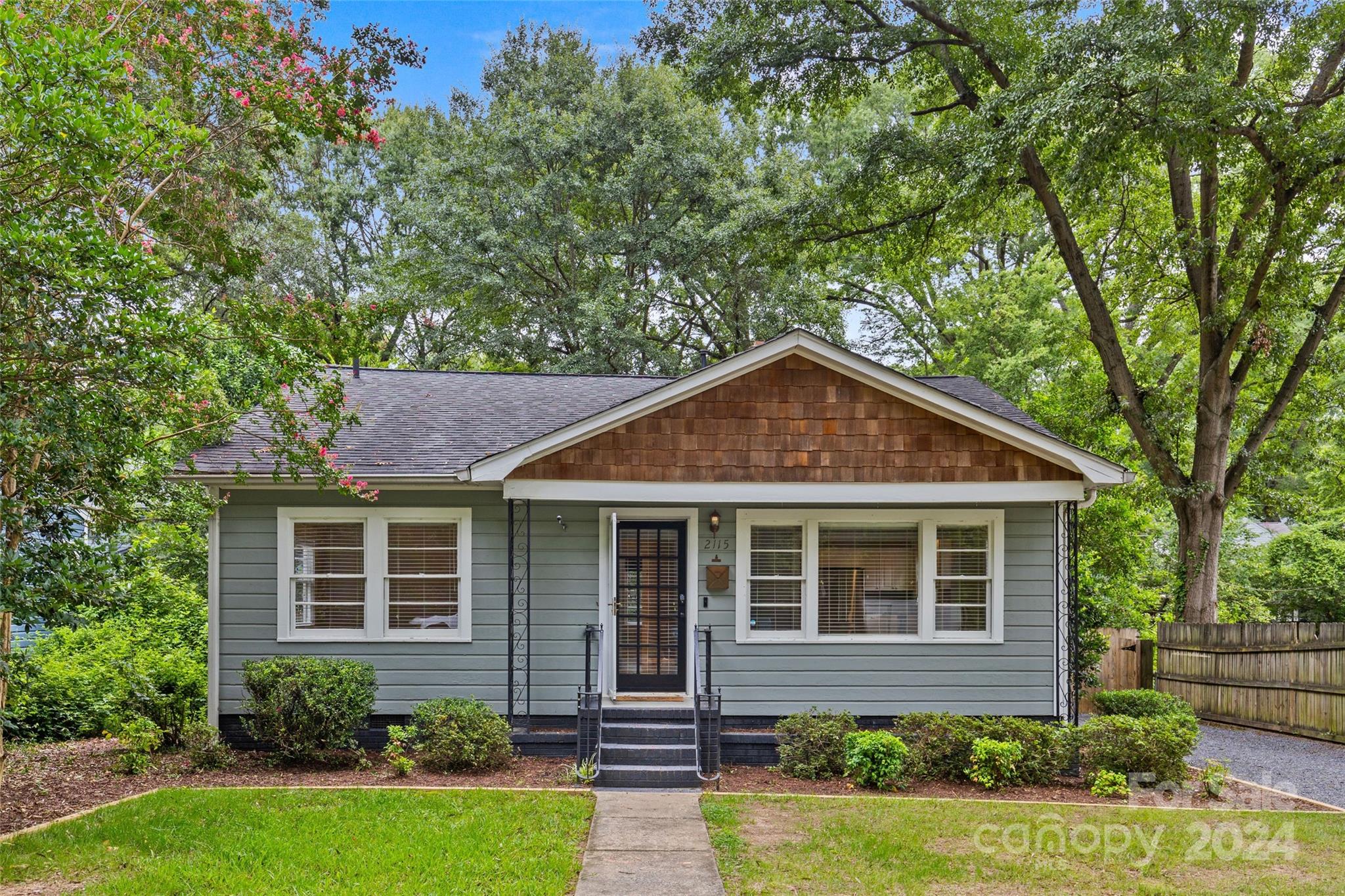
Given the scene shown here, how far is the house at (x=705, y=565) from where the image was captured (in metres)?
9.15

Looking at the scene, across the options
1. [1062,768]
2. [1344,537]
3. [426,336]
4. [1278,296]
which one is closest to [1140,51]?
[1278,296]

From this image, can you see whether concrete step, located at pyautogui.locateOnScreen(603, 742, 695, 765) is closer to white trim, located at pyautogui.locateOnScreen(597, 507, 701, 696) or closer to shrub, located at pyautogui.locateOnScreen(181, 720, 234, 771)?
white trim, located at pyautogui.locateOnScreen(597, 507, 701, 696)

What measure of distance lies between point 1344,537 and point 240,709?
2146 centimetres

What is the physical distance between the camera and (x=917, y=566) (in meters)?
9.76

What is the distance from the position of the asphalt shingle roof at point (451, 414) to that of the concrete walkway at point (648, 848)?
3.78m

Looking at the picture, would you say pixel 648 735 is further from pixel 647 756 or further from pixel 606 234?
pixel 606 234

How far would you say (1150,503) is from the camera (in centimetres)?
1564

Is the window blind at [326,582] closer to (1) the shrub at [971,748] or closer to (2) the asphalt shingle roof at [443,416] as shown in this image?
(2) the asphalt shingle roof at [443,416]

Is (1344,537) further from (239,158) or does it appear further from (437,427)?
(239,158)

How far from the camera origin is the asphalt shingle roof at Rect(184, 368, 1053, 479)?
952 centimetres

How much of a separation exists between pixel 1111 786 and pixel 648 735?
4.23 metres

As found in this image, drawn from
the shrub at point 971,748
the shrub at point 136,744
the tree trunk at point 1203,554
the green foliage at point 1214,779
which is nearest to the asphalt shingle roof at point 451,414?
the shrub at point 136,744

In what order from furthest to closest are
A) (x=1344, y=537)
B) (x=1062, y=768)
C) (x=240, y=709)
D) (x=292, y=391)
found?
(x=1344, y=537) → (x=240, y=709) → (x=1062, y=768) → (x=292, y=391)

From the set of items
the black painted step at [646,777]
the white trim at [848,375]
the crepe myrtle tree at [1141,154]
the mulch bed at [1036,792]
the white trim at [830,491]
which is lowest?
the mulch bed at [1036,792]
